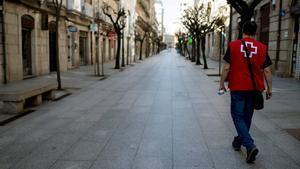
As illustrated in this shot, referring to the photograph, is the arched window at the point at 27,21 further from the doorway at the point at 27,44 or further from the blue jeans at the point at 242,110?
the blue jeans at the point at 242,110

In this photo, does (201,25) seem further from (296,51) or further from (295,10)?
(295,10)

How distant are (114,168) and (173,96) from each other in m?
7.30

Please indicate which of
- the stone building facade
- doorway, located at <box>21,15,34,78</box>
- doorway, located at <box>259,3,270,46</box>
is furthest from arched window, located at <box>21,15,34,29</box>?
the stone building facade

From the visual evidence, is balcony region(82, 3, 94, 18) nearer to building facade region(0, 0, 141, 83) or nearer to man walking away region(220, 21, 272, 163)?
building facade region(0, 0, 141, 83)

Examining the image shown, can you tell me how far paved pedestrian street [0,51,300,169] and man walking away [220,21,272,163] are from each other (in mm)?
479

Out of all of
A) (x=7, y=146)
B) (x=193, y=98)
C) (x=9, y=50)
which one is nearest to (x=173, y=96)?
(x=193, y=98)

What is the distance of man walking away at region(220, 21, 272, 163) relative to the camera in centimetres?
489

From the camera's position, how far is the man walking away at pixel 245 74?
16.1 ft

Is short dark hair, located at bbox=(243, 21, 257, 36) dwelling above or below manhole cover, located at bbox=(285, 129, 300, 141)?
above

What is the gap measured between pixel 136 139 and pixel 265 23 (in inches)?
784

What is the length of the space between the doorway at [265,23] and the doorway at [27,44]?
14599 mm

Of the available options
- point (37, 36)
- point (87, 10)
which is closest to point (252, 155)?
Result: point (37, 36)

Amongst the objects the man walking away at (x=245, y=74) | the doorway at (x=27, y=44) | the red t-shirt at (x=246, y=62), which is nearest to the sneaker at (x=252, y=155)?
the man walking away at (x=245, y=74)

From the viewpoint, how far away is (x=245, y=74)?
493 cm
